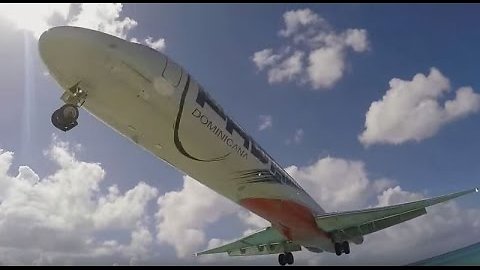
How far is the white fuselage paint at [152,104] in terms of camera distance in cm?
1720

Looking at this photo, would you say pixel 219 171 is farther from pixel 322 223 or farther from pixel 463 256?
pixel 463 256

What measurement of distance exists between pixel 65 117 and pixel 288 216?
17.2m

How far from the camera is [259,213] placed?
28.8m

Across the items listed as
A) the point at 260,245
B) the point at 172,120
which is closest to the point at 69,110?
the point at 172,120

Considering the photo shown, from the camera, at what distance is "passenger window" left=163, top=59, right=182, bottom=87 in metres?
19.1

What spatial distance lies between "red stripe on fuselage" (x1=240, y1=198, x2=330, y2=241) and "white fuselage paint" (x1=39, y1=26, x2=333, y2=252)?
343 cm

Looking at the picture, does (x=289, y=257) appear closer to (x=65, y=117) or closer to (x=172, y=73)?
(x=172, y=73)

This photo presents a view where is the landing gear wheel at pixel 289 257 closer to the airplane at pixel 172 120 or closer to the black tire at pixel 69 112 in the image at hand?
the airplane at pixel 172 120

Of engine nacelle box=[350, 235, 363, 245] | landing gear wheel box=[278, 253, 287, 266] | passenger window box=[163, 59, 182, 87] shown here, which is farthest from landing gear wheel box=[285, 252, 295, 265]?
passenger window box=[163, 59, 182, 87]

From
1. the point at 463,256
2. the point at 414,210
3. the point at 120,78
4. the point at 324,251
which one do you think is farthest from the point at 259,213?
the point at 120,78

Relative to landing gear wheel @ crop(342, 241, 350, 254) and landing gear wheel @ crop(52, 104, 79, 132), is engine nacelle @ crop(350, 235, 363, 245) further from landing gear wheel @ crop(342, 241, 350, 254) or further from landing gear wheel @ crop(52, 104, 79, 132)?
landing gear wheel @ crop(52, 104, 79, 132)

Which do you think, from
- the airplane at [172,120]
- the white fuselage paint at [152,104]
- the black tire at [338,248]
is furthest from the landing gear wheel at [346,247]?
the white fuselage paint at [152,104]

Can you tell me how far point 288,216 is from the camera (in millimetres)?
29344

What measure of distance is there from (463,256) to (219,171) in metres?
13.2
